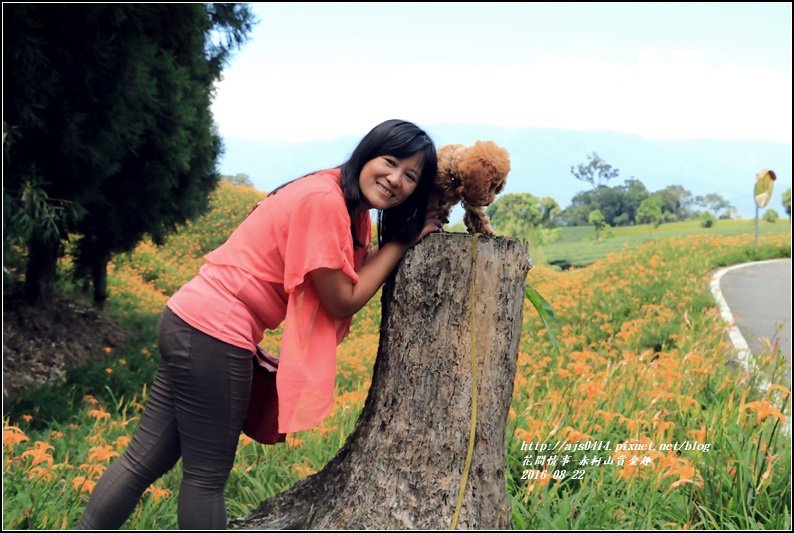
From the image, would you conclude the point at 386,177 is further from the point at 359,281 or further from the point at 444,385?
the point at 444,385

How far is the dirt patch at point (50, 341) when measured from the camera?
685 cm

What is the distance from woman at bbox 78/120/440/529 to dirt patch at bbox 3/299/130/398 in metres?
4.92

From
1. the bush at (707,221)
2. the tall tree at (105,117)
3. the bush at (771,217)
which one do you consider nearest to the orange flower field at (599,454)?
the tall tree at (105,117)

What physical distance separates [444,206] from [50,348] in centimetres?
674

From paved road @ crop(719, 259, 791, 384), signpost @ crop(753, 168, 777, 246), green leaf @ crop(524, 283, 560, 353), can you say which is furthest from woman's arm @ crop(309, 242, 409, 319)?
signpost @ crop(753, 168, 777, 246)

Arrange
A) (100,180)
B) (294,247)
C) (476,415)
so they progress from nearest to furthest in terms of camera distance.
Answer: (294,247) → (476,415) → (100,180)

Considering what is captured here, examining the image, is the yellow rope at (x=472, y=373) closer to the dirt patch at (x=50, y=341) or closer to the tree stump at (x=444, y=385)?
the tree stump at (x=444, y=385)

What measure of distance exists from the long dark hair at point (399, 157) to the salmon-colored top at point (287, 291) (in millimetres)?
64

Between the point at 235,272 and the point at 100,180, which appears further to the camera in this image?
the point at 100,180

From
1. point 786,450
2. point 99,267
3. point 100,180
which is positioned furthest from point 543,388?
point 99,267

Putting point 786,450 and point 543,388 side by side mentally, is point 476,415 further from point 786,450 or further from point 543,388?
point 543,388

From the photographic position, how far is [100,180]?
20.4 feet

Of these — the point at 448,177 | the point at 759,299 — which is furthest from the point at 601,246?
the point at 448,177

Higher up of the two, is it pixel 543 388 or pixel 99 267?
pixel 99 267
